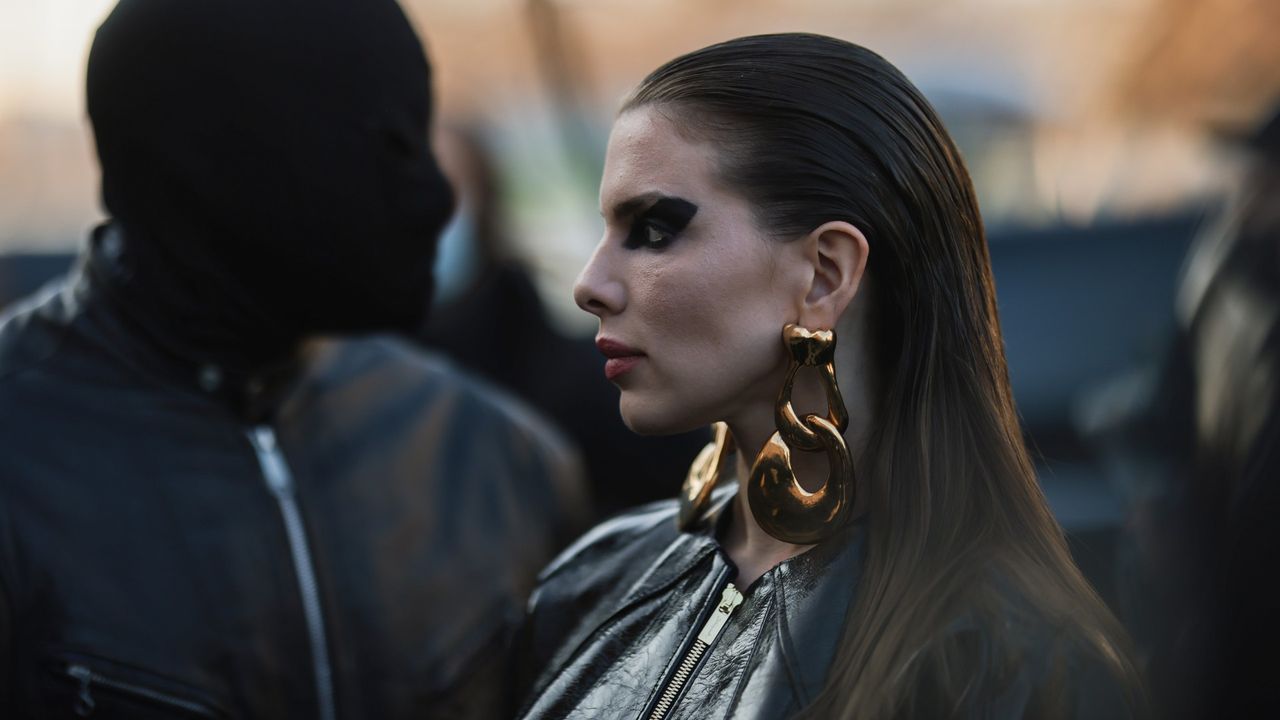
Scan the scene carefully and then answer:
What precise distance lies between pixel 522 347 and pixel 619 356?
238 cm

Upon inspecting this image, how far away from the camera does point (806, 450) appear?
5.66 feet

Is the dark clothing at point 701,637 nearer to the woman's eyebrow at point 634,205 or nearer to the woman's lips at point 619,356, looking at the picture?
the woman's lips at point 619,356

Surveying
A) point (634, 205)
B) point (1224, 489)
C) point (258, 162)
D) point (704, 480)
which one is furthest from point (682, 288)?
point (258, 162)

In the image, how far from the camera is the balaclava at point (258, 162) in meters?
2.49

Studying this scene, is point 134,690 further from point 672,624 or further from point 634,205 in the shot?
point 634,205

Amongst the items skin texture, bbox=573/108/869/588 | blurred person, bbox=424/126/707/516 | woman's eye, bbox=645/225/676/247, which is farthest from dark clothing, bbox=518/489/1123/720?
blurred person, bbox=424/126/707/516

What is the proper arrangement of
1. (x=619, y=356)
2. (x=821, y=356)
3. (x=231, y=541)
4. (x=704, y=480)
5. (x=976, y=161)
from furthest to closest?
(x=976, y=161) → (x=231, y=541) → (x=704, y=480) → (x=619, y=356) → (x=821, y=356)

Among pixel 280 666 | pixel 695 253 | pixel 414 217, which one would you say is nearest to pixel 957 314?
pixel 695 253

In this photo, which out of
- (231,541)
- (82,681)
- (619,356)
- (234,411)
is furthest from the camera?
(234,411)

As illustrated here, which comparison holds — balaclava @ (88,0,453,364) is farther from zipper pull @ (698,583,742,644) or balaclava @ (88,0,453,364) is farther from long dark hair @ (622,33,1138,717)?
zipper pull @ (698,583,742,644)

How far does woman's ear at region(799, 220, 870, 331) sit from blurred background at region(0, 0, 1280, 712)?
120 cm

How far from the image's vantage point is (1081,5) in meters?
5.58

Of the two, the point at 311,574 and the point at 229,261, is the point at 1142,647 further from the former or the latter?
the point at 229,261

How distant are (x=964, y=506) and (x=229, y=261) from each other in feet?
5.03
